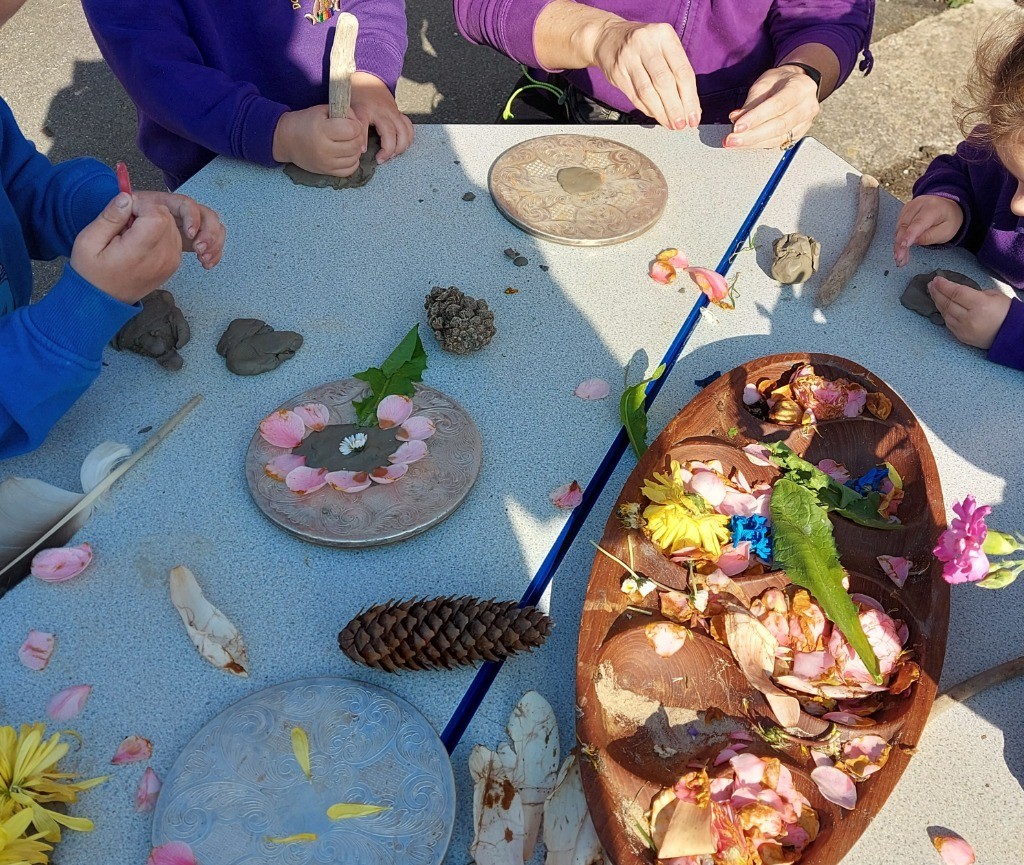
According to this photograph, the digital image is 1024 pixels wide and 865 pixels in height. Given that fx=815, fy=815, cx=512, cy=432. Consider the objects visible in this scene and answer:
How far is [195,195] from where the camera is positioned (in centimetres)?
144

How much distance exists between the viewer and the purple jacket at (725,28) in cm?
171

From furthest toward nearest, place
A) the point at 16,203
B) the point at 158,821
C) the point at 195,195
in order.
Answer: the point at 195,195, the point at 16,203, the point at 158,821

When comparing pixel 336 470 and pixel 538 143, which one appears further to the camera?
pixel 538 143

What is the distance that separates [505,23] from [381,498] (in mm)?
1204

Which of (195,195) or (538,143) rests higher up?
(538,143)

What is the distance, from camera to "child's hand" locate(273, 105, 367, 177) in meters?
1.40

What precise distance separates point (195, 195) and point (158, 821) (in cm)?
106

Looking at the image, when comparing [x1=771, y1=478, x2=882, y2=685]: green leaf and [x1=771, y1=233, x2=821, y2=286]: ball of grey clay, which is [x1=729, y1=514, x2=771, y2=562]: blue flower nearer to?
[x1=771, y1=478, x2=882, y2=685]: green leaf

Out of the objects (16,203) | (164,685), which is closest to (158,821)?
(164,685)

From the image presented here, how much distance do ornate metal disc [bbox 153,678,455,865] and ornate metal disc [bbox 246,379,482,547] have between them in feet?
0.60

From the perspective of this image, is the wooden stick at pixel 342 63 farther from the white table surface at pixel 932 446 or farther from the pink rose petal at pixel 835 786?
the pink rose petal at pixel 835 786

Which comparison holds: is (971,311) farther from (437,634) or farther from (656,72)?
(437,634)

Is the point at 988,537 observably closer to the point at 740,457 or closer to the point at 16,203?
the point at 740,457

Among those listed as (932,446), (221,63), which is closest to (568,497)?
(932,446)
